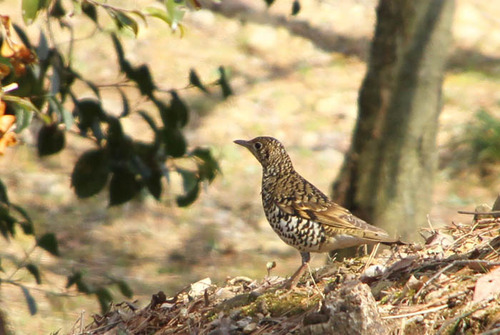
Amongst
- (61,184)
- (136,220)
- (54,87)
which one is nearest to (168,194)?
(136,220)

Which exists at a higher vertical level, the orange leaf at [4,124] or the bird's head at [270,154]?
the orange leaf at [4,124]

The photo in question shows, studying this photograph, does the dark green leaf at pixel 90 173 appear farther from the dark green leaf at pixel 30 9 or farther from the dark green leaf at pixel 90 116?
the dark green leaf at pixel 30 9

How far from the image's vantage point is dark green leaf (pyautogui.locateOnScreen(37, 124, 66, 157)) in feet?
15.3

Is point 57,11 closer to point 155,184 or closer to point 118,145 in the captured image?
point 118,145

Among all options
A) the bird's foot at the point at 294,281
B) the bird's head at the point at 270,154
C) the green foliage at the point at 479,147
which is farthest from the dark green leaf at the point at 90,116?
the green foliage at the point at 479,147

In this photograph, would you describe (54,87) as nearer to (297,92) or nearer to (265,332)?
(265,332)

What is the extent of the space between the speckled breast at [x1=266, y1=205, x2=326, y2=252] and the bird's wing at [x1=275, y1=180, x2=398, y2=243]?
3 centimetres

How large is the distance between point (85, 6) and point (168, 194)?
4.53 meters

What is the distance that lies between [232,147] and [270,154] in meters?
4.71

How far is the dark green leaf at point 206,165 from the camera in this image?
179 inches

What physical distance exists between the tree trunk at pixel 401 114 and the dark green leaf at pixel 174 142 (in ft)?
7.58

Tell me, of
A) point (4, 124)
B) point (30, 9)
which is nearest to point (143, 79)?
point (30, 9)

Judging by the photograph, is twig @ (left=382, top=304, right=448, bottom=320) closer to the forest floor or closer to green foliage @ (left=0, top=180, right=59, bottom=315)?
green foliage @ (left=0, top=180, right=59, bottom=315)

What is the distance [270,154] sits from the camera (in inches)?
203
